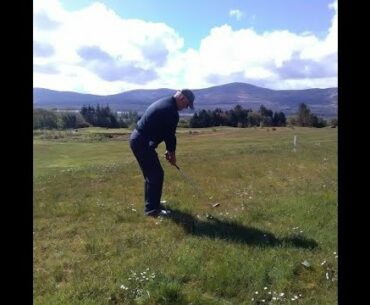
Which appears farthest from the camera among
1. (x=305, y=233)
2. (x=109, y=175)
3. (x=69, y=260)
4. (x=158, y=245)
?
(x=109, y=175)

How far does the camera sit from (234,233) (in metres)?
9.68

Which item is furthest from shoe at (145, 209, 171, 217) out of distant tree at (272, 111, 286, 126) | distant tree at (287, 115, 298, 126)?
distant tree at (287, 115, 298, 126)

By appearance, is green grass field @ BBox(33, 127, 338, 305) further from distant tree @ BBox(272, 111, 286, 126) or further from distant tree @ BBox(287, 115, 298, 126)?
distant tree @ BBox(287, 115, 298, 126)

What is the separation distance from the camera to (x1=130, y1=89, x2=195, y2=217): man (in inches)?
430

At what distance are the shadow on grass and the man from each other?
639 mm

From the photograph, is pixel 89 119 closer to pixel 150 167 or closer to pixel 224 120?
pixel 224 120


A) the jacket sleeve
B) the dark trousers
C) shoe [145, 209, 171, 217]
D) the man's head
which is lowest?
shoe [145, 209, 171, 217]

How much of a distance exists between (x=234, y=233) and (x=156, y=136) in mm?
2855
